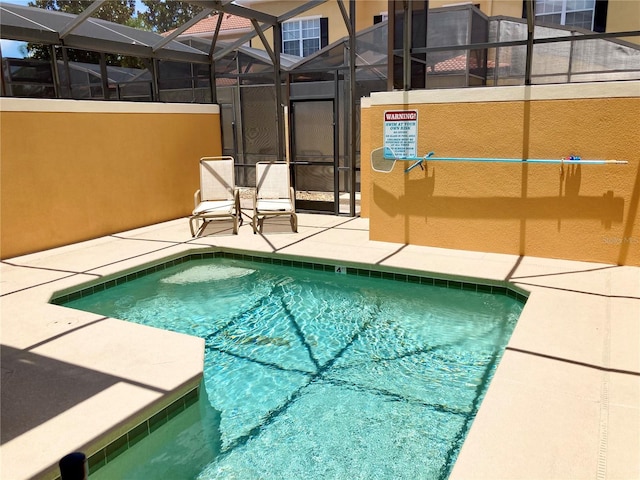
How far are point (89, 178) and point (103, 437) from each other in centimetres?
566

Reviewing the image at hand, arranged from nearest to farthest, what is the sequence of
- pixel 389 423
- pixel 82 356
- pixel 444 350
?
pixel 389 423 → pixel 82 356 → pixel 444 350

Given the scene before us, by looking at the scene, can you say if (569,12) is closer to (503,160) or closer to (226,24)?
(503,160)

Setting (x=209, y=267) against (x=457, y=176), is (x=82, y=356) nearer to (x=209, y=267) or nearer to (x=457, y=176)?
(x=209, y=267)

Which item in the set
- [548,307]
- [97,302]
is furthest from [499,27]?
[97,302]

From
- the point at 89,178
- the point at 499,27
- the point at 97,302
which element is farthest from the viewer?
the point at 499,27

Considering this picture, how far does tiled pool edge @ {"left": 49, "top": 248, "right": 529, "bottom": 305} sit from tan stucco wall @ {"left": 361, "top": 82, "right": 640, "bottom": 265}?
1088mm

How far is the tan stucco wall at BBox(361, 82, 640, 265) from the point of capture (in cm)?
554

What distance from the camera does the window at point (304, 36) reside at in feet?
65.2

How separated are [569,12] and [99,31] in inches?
511

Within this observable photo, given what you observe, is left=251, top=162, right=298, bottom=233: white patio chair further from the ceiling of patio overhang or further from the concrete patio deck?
the concrete patio deck

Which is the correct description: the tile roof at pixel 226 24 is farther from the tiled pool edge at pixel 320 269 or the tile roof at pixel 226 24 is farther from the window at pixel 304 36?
the tiled pool edge at pixel 320 269

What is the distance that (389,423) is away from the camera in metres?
3.21

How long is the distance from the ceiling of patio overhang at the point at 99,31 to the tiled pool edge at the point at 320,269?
3.80 meters

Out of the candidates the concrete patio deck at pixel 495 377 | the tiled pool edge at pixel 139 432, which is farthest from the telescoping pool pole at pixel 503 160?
the tiled pool edge at pixel 139 432
